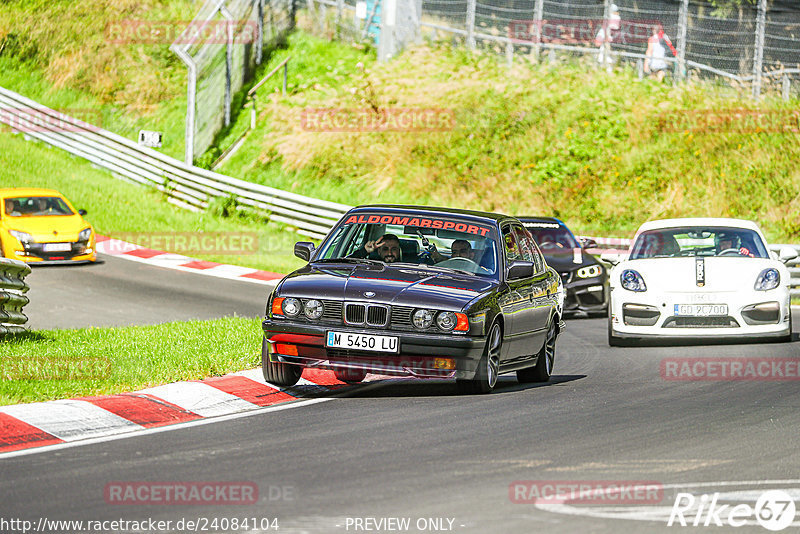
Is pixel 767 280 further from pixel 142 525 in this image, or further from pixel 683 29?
pixel 683 29

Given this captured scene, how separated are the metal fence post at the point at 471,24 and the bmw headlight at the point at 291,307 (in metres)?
24.2

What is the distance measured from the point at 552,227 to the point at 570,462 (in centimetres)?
1263

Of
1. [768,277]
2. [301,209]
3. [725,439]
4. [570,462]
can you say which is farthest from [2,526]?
[301,209]

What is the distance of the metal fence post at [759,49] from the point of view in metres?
29.1

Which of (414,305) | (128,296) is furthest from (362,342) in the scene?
(128,296)

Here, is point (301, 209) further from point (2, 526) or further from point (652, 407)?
point (2, 526)

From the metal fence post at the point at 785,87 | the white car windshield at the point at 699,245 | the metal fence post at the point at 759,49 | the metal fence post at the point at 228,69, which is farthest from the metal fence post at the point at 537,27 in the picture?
the white car windshield at the point at 699,245

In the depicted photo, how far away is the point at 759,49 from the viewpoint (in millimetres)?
29875

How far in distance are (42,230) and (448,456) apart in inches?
639

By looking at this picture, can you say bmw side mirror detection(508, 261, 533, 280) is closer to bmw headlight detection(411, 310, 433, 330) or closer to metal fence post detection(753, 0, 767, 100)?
bmw headlight detection(411, 310, 433, 330)

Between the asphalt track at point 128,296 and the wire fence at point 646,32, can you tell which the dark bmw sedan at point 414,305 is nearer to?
the asphalt track at point 128,296

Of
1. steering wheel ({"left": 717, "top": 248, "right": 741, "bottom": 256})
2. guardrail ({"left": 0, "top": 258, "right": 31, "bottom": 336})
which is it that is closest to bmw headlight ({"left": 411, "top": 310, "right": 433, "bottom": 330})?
guardrail ({"left": 0, "top": 258, "right": 31, "bottom": 336})

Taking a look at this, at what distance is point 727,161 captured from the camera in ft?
100

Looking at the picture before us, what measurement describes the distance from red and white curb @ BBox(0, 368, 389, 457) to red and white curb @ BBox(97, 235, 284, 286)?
1126 centimetres
